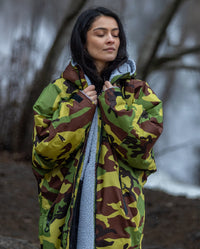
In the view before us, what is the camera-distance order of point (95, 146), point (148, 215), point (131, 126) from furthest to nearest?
point (148, 215)
point (95, 146)
point (131, 126)

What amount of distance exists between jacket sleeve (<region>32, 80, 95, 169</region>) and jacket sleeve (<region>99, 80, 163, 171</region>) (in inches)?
4.2

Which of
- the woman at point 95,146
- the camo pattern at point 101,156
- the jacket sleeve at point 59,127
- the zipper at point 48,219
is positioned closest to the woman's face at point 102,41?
the woman at point 95,146

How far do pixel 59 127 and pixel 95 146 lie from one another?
0.22m

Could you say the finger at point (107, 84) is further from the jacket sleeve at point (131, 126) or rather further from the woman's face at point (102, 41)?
the woman's face at point (102, 41)

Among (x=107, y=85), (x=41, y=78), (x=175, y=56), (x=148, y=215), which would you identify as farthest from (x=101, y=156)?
(x=41, y=78)

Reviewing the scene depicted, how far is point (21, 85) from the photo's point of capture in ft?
23.6

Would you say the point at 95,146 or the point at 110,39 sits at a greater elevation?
the point at 110,39

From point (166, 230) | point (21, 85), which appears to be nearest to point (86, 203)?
point (166, 230)

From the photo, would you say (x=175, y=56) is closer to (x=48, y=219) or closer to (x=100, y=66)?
(x=100, y=66)

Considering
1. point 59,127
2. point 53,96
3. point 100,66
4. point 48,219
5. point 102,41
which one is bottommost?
point 48,219

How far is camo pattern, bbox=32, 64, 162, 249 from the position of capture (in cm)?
198

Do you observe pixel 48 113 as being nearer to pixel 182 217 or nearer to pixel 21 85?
pixel 182 217

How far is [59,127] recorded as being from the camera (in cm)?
200

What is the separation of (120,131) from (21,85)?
5487 millimetres
